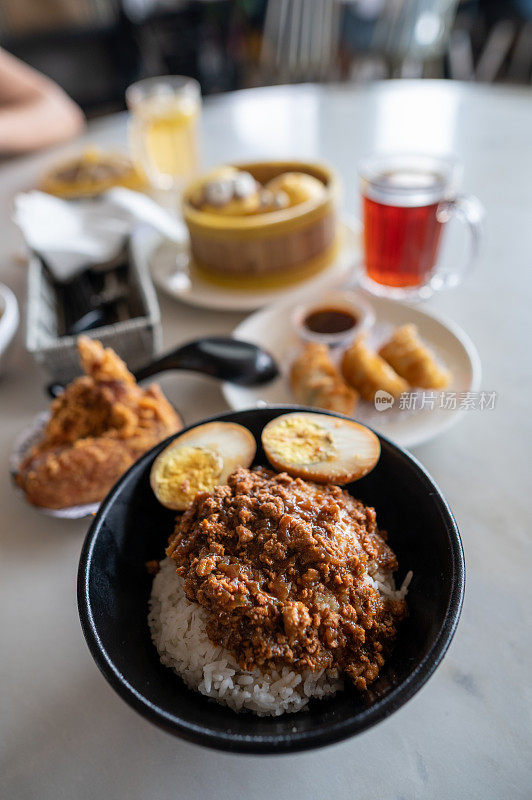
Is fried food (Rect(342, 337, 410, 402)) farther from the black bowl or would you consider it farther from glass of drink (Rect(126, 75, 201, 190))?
glass of drink (Rect(126, 75, 201, 190))

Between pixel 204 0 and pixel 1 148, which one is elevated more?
pixel 204 0

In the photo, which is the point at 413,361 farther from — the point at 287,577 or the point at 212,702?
the point at 212,702

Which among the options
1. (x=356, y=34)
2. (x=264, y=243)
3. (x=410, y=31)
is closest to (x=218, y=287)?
(x=264, y=243)

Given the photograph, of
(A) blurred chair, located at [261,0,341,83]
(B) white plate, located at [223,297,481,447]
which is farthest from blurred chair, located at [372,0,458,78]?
(B) white plate, located at [223,297,481,447]

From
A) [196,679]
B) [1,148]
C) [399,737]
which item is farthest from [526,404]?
[1,148]

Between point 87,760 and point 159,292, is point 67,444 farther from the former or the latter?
point 159,292

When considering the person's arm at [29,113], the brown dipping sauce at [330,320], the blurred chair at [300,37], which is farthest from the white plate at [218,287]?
the blurred chair at [300,37]
